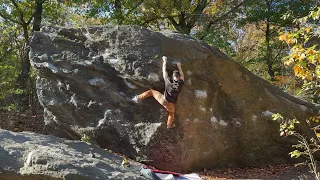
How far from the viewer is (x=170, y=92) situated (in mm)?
8281

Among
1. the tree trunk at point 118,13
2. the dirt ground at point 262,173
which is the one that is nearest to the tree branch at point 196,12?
the tree trunk at point 118,13

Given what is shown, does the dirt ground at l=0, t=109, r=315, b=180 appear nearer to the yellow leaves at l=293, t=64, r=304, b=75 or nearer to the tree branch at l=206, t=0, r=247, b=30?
the yellow leaves at l=293, t=64, r=304, b=75

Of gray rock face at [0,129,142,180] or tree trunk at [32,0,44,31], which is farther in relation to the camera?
tree trunk at [32,0,44,31]

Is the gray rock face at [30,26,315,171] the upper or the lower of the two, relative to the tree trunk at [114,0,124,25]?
lower

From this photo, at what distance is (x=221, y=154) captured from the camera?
372 inches

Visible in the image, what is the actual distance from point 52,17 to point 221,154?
12565 mm

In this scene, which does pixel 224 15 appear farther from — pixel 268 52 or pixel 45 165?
pixel 45 165

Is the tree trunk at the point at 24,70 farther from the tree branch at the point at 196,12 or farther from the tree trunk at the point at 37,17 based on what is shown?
the tree branch at the point at 196,12

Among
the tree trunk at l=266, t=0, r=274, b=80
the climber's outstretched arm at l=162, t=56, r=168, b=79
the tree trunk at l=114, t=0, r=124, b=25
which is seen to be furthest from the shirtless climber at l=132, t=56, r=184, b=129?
the tree trunk at l=266, t=0, r=274, b=80

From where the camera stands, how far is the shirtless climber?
27.1 feet

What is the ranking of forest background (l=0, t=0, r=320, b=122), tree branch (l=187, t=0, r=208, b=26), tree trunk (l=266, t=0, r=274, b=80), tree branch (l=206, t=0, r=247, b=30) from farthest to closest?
tree trunk (l=266, t=0, r=274, b=80) → tree branch (l=187, t=0, r=208, b=26) → tree branch (l=206, t=0, r=247, b=30) → forest background (l=0, t=0, r=320, b=122)

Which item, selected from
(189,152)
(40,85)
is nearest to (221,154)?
(189,152)

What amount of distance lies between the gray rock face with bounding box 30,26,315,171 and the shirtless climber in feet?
0.82

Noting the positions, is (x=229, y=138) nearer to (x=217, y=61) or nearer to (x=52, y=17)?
(x=217, y=61)
